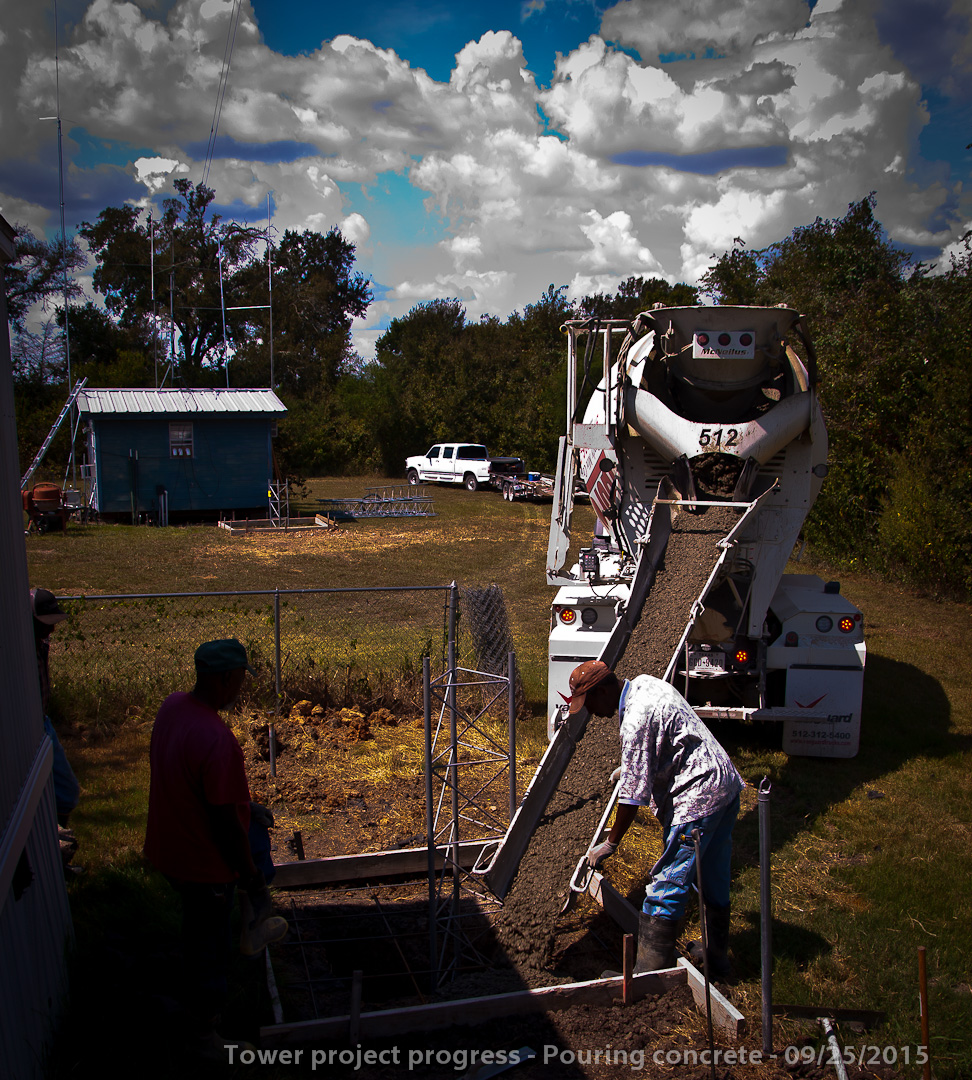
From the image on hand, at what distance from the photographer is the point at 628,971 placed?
3.81m

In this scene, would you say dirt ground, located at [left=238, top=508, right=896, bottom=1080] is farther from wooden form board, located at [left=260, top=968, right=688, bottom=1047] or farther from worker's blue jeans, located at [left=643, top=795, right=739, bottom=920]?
worker's blue jeans, located at [left=643, top=795, right=739, bottom=920]

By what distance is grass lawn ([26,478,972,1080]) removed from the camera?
12.5 feet

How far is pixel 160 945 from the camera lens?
423 centimetres

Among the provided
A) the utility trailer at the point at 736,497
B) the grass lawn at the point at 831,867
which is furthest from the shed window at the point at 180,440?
the utility trailer at the point at 736,497

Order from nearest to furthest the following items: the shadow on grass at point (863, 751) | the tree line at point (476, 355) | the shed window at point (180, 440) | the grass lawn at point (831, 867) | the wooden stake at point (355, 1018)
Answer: the wooden stake at point (355, 1018)
the grass lawn at point (831, 867)
the shadow on grass at point (863, 751)
the tree line at point (476, 355)
the shed window at point (180, 440)

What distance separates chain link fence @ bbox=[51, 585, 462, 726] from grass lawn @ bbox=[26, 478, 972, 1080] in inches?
12.6

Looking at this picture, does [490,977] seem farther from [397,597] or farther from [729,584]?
[397,597]

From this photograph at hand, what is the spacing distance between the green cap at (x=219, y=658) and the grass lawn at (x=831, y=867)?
157 centimetres

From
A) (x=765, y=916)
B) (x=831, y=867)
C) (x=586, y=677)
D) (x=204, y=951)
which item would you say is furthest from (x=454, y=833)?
(x=831, y=867)

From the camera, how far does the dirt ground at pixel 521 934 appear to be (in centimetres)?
360

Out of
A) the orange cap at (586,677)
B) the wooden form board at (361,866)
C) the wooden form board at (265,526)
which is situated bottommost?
the wooden form board at (361,866)

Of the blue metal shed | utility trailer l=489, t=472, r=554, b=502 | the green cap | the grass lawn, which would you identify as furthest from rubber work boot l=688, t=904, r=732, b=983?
utility trailer l=489, t=472, r=554, b=502

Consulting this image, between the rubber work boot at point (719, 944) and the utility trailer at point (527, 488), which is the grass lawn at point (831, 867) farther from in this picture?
the utility trailer at point (527, 488)

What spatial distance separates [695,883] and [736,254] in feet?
101
